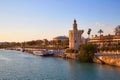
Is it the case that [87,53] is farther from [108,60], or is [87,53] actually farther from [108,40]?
[108,40]

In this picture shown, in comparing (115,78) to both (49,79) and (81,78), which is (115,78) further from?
(49,79)

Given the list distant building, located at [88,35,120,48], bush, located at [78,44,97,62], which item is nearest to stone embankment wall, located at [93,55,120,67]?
bush, located at [78,44,97,62]

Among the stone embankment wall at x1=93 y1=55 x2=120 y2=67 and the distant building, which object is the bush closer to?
the stone embankment wall at x1=93 y1=55 x2=120 y2=67

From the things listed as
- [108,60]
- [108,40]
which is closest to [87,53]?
[108,60]

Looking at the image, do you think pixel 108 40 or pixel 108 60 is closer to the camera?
pixel 108 60

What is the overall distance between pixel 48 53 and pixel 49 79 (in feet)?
209

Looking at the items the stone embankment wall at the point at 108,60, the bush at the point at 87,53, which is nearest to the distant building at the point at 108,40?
the bush at the point at 87,53

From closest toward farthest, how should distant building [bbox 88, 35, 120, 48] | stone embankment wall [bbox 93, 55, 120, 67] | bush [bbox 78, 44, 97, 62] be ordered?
stone embankment wall [bbox 93, 55, 120, 67] → bush [bbox 78, 44, 97, 62] → distant building [bbox 88, 35, 120, 48]

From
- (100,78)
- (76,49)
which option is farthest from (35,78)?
(76,49)

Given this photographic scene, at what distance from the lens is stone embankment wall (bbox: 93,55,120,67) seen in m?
51.8

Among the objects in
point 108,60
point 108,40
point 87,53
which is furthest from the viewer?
point 108,40

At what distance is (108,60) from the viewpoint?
5531cm

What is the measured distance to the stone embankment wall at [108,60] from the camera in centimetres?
5184

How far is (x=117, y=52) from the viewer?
213ft
